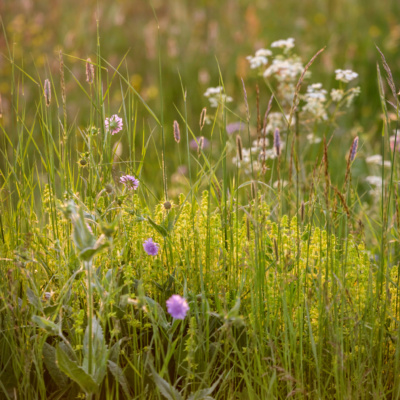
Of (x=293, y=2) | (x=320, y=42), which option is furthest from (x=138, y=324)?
(x=293, y=2)

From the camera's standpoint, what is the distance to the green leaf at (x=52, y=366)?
146 centimetres

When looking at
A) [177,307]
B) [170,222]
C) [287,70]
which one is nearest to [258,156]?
[170,222]


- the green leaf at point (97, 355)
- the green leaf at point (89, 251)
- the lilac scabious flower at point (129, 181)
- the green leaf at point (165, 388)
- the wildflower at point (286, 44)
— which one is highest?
the wildflower at point (286, 44)

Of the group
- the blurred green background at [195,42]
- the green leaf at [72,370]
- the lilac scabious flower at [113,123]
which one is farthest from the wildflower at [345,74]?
the blurred green background at [195,42]

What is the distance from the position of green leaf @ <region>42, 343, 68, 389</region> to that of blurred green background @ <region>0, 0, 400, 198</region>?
10.8ft

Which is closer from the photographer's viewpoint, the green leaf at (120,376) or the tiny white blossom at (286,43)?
the green leaf at (120,376)

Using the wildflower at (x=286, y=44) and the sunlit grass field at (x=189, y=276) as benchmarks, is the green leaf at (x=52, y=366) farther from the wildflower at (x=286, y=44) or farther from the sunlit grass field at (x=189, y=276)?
the wildflower at (x=286, y=44)

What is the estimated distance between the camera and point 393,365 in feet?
5.22

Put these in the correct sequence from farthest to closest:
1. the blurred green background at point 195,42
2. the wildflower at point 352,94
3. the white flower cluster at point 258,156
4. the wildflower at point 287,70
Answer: the blurred green background at point 195,42
the wildflower at point 287,70
the wildflower at point 352,94
the white flower cluster at point 258,156

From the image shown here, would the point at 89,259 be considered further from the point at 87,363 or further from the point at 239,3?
the point at 239,3

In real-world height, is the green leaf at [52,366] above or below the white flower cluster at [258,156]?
below

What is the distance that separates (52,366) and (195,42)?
18.6ft

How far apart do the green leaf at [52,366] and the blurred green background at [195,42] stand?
10.8 feet

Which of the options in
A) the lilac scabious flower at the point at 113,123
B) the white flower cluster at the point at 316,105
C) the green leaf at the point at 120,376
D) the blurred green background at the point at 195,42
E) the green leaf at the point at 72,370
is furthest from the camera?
the blurred green background at the point at 195,42
